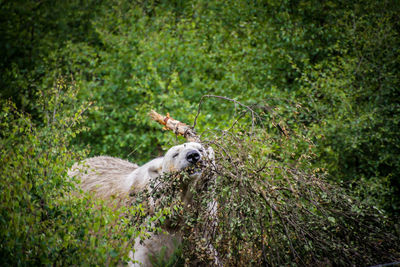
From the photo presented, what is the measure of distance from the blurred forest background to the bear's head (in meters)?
1.71

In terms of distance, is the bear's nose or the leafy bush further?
the bear's nose

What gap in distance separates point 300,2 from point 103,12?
5729 mm

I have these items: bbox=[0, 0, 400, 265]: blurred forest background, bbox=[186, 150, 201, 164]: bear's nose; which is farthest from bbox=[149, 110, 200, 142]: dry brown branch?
bbox=[186, 150, 201, 164]: bear's nose

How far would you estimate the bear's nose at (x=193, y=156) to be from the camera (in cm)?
397

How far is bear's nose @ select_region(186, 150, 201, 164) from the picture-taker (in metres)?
3.97

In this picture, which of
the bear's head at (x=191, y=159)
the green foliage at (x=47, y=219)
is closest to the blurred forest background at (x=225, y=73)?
the bear's head at (x=191, y=159)

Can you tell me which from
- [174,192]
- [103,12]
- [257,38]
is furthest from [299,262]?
[103,12]

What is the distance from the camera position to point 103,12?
39.3 feet

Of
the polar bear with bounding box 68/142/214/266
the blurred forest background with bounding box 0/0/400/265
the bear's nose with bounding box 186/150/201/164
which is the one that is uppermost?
the bear's nose with bounding box 186/150/201/164

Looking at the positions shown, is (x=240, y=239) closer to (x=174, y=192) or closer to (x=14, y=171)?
(x=174, y=192)

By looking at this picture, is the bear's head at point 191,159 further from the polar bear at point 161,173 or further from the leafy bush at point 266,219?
the leafy bush at point 266,219

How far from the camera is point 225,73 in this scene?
30.3ft

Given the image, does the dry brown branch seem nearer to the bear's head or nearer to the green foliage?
the bear's head

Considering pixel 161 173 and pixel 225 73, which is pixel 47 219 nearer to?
pixel 161 173
